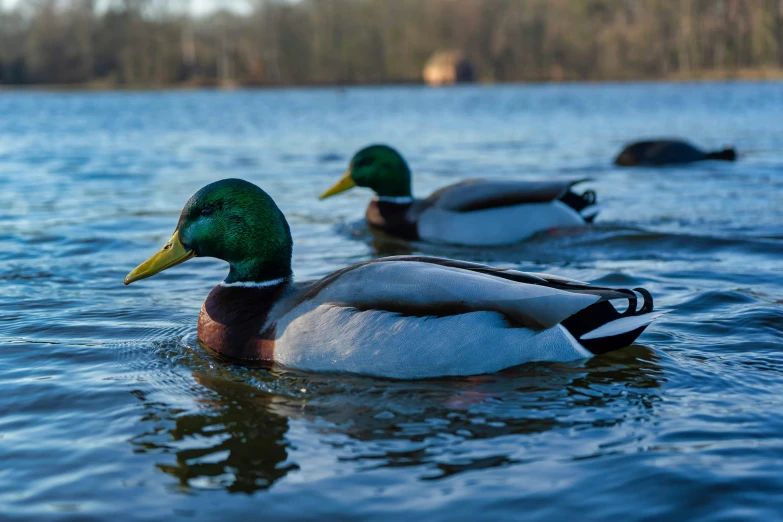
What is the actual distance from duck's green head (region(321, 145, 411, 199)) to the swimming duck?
6.58 m

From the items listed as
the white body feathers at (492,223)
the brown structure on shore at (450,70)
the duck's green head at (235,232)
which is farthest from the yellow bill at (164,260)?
the brown structure on shore at (450,70)

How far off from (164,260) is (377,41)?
10506cm

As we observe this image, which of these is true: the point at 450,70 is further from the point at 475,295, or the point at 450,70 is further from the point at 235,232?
the point at 475,295

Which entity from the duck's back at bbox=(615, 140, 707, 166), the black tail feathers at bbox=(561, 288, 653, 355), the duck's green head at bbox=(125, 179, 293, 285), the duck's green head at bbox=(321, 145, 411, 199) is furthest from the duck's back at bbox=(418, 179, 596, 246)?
the duck's back at bbox=(615, 140, 707, 166)

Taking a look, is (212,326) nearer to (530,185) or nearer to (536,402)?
(536,402)

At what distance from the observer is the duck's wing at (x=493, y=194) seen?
8.50 m

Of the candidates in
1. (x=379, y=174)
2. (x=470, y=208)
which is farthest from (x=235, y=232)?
(x=379, y=174)

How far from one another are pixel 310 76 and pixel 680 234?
312 feet

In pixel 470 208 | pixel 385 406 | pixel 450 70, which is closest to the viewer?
pixel 385 406

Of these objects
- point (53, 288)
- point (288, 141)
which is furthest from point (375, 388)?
point (288, 141)

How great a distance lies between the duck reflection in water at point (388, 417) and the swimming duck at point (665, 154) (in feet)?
33.6

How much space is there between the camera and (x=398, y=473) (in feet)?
11.8

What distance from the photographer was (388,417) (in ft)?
13.7

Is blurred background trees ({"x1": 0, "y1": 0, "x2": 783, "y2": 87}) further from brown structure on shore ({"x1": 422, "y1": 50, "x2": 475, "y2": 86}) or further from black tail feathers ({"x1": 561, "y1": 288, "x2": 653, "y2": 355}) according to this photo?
black tail feathers ({"x1": 561, "y1": 288, "x2": 653, "y2": 355})
